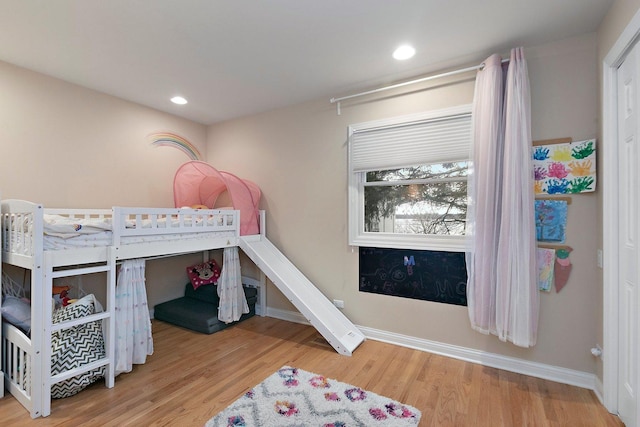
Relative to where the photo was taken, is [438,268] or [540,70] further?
[438,268]

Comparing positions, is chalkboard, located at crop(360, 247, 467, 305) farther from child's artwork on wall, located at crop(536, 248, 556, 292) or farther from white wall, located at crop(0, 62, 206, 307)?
white wall, located at crop(0, 62, 206, 307)

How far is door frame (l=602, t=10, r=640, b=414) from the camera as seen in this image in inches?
72.0

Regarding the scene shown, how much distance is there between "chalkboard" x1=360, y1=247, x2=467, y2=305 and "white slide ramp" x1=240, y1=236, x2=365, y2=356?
420mm

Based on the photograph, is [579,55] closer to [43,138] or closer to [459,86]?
[459,86]


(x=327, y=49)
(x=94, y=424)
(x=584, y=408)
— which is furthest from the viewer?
(x=327, y=49)

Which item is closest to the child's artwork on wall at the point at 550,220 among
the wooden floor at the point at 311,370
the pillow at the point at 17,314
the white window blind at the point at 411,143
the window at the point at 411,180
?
the window at the point at 411,180

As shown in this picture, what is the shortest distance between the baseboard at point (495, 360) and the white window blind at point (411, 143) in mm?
1636

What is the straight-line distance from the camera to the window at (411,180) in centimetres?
262

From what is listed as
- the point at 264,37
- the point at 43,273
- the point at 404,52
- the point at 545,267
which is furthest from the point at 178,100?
the point at 545,267

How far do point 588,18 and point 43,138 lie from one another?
442cm

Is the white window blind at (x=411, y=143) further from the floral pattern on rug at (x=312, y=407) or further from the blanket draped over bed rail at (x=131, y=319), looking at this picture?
the blanket draped over bed rail at (x=131, y=319)

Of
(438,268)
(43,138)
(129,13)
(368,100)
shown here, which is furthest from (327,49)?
(43,138)

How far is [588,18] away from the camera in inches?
77.4

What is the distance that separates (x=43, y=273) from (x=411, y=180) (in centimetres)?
288
